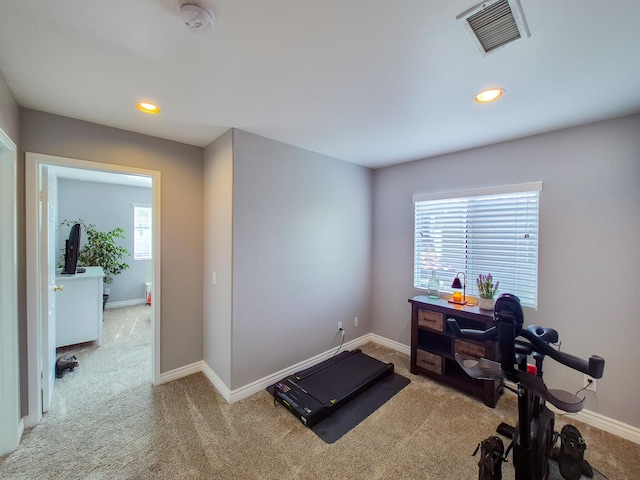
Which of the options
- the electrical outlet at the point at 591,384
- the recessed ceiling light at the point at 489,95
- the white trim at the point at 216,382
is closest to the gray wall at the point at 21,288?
the white trim at the point at 216,382

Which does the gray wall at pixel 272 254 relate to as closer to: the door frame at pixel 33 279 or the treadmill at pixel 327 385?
the treadmill at pixel 327 385

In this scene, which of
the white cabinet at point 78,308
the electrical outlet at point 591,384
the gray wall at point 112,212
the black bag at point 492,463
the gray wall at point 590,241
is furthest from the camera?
the gray wall at point 112,212

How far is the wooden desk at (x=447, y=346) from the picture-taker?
2.42 meters

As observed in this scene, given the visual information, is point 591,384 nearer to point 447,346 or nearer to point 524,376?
point 447,346

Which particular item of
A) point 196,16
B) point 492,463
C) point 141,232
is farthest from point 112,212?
point 492,463

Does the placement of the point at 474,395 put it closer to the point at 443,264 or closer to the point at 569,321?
the point at 569,321

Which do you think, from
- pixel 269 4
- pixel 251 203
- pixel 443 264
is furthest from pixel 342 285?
pixel 269 4

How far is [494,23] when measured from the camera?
119 centimetres

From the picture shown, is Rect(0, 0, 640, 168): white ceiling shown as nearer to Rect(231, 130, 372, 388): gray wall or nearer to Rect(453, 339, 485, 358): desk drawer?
Rect(231, 130, 372, 388): gray wall

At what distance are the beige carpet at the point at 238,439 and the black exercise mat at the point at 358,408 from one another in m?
0.06

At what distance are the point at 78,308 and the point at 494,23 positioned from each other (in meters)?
4.89

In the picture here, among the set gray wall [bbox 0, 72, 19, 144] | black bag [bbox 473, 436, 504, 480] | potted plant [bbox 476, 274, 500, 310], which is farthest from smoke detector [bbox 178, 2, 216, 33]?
potted plant [bbox 476, 274, 500, 310]

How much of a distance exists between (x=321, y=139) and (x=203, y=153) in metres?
1.31

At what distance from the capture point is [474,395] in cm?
251
